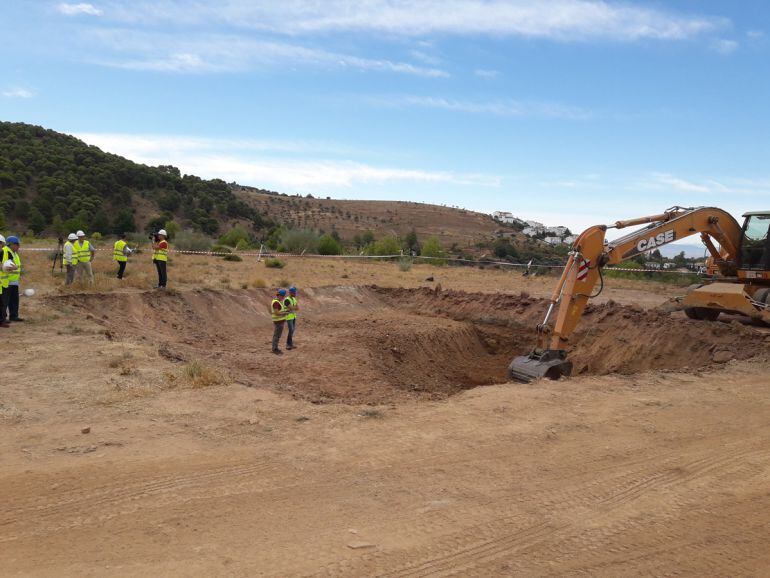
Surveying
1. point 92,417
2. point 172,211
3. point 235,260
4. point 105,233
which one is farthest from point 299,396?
point 172,211

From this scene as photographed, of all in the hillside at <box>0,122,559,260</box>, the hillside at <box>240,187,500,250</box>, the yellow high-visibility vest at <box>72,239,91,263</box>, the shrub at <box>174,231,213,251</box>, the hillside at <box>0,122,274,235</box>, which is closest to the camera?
the yellow high-visibility vest at <box>72,239,91,263</box>

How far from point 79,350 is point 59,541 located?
7003mm

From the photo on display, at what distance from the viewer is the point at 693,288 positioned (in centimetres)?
1562

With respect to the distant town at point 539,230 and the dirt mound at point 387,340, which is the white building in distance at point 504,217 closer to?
the distant town at point 539,230

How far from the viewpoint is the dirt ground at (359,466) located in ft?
15.9

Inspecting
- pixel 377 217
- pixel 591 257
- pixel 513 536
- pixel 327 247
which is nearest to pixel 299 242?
pixel 327 247

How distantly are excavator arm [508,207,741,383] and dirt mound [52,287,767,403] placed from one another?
80.5 inches

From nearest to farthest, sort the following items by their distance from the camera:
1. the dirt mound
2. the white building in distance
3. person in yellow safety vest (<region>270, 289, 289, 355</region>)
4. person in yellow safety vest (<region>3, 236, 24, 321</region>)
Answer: the dirt mound < person in yellow safety vest (<region>3, 236, 24, 321</region>) < person in yellow safety vest (<region>270, 289, 289, 355</region>) < the white building in distance

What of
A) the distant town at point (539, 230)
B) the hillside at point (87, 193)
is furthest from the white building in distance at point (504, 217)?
the hillside at point (87, 193)

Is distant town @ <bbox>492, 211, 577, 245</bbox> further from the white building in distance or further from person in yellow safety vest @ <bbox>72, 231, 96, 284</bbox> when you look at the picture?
person in yellow safety vest @ <bbox>72, 231, 96, 284</bbox>

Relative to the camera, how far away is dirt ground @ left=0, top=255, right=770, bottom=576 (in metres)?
4.84

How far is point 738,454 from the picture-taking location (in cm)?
731

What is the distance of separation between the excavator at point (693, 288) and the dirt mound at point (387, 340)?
64 cm

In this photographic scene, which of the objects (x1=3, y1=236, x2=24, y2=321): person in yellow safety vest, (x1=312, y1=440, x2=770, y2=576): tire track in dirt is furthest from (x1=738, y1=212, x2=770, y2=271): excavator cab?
(x1=3, y1=236, x2=24, y2=321): person in yellow safety vest
